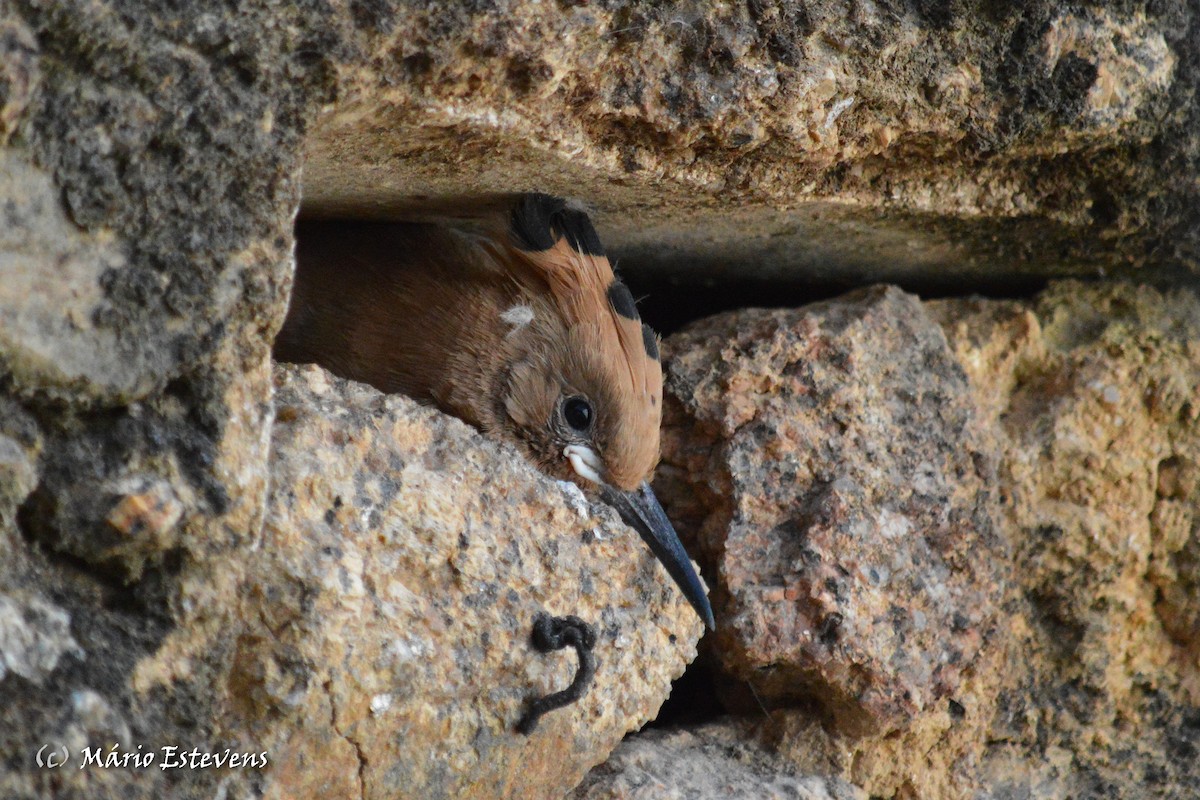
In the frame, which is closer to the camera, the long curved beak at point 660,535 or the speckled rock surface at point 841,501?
the long curved beak at point 660,535

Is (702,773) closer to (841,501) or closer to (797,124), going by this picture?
(841,501)

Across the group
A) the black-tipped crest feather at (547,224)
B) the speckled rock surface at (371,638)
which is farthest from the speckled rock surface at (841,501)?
the black-tipped crest feather at (547,224)

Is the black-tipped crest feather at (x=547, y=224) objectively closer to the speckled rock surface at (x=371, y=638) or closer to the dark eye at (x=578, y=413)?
the dark eye at (x=578, y=413)

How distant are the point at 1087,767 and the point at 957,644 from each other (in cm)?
57

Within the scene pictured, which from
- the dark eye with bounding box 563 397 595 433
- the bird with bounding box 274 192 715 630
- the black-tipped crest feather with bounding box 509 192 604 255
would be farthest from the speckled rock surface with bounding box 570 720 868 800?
the black-tipped crest feather with bounding box 509 192 604 255

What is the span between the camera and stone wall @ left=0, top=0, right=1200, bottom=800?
4.93 ft

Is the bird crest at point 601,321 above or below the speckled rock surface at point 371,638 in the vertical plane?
above

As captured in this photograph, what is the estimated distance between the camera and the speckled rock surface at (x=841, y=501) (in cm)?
244

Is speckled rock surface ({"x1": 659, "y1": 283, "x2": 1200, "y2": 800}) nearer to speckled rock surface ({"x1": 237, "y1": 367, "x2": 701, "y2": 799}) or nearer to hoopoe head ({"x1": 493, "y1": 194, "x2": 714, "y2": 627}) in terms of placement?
hoopoe head ({"x1": 493, "y1": 194, "x2": 714, "y2": 627})

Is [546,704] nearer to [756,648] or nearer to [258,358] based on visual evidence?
[756,648]

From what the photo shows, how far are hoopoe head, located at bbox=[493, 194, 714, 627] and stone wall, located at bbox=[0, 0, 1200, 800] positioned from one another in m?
0.12

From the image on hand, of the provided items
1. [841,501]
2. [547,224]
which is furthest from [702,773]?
[547,224]

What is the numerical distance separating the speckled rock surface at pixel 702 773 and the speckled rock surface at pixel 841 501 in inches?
5.2

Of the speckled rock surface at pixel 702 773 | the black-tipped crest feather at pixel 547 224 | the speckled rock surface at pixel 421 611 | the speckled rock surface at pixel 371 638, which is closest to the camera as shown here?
the speckled rock surface at pixel 371 638
